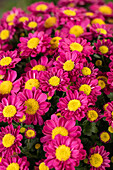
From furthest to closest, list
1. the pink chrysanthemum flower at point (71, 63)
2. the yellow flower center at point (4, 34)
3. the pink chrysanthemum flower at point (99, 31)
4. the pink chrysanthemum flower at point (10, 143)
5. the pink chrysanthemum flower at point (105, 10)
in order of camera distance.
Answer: the pink chrysanthemum flower at point (105, 10), the yellow flower center at point (4, 34), the pink chrysanthemum flower at point (99, 31), the pink chrysanthemum flower at point (71, 63), the pink chrysanthemum flower at point (10, 143)

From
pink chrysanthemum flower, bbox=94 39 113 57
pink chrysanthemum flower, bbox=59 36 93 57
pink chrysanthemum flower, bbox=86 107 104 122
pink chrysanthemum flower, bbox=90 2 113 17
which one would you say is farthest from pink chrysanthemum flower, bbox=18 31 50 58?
pink chrysanthemum flower, bbox=90 2 113 17

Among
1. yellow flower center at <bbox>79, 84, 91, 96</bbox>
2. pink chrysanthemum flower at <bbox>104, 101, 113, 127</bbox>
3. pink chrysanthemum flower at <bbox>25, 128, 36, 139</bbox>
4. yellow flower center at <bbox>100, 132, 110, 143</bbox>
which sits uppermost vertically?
yellow flower center at <bbox>79, 84, 91, 96</bbox>

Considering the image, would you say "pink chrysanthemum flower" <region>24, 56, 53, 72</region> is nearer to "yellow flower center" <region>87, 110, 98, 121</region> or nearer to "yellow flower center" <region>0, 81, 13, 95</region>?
"yellow flower center" <region>0, 81, 13, 95</region>

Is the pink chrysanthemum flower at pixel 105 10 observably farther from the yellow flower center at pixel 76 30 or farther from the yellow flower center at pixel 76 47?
the yellow flower center at pixel 76 47

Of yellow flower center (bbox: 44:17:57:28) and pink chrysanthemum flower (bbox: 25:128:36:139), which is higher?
yellow flower center (bbox: 44:17:57:28)

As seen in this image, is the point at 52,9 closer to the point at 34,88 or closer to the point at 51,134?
the point at 34,88

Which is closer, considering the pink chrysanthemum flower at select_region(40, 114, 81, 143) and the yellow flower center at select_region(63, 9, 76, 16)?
the pink chrysanthemum flower at select_region(40, 114, 81, 143)

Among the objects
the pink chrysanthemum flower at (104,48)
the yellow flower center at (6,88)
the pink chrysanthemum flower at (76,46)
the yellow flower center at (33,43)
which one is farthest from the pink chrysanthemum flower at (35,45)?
the pink chrysanthemum flower at (104,48)
